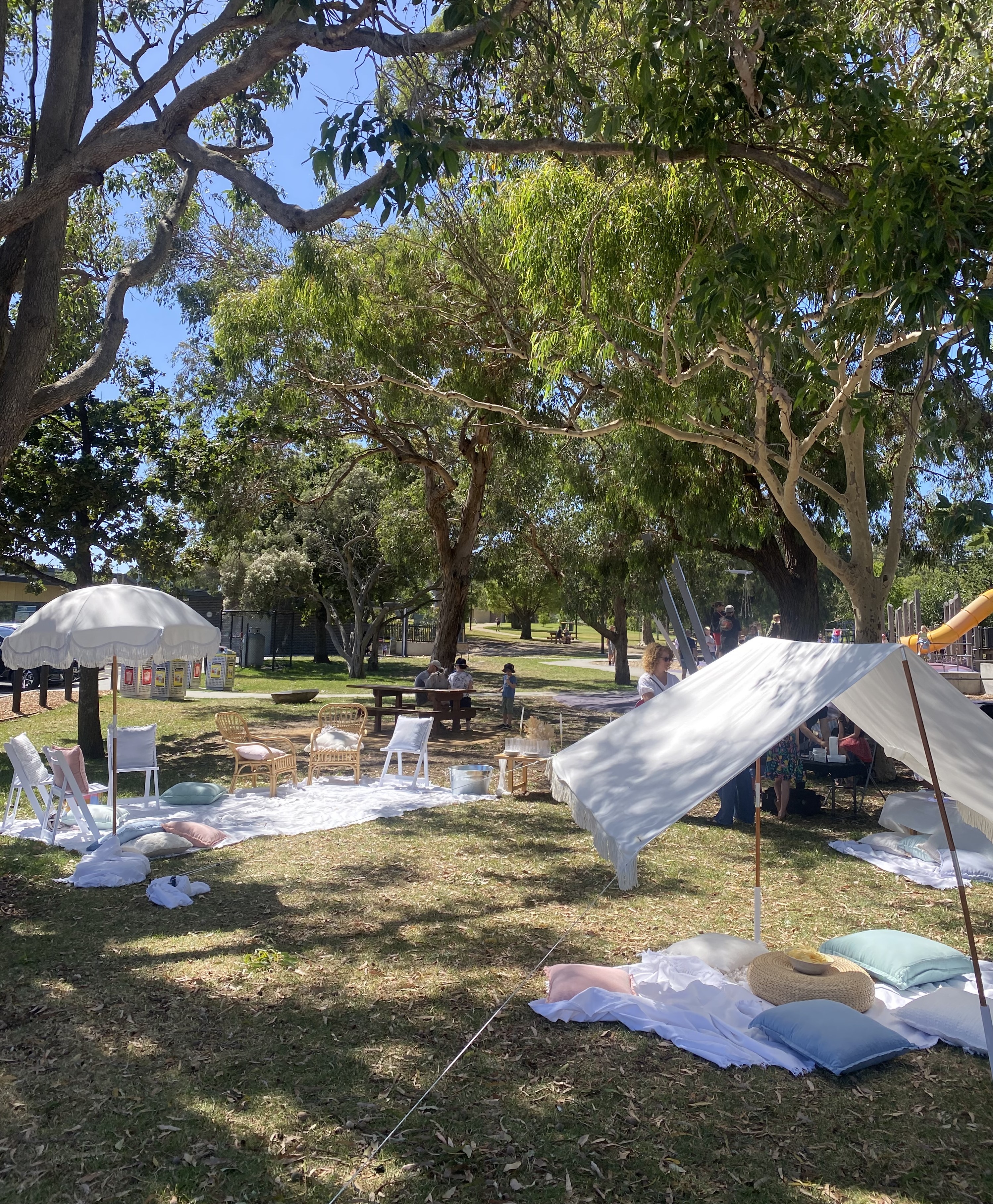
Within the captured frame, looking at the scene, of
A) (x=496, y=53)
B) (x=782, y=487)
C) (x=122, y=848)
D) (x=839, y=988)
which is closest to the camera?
(x=839, y=988)

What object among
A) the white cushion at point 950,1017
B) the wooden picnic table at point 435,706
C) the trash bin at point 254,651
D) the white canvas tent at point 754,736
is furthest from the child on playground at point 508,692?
the trash bin at point 254,651

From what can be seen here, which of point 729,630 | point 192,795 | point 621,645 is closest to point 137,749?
point 192,795

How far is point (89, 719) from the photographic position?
490 inches

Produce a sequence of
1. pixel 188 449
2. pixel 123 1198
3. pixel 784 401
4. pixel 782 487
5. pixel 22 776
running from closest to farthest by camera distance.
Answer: pixel 123 1198 → pixel 22 776 → pixel 784 401 → pixel 782 487 → pixel 188 449

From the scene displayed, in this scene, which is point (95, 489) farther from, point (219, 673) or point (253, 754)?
point (219, 673)

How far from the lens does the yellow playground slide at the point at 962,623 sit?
708 inches

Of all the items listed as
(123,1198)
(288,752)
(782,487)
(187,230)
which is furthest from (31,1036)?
(187,230)

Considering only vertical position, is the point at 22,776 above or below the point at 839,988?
above

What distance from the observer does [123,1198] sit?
10.8ft

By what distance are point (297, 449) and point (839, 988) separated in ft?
49.4

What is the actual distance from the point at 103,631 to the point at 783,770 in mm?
6722

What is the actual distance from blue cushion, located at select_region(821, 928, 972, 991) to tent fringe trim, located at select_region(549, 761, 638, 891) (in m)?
1.73

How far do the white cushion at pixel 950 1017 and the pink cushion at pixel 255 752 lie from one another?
23.4ft

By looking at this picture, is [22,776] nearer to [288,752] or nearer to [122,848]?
[122,848]
